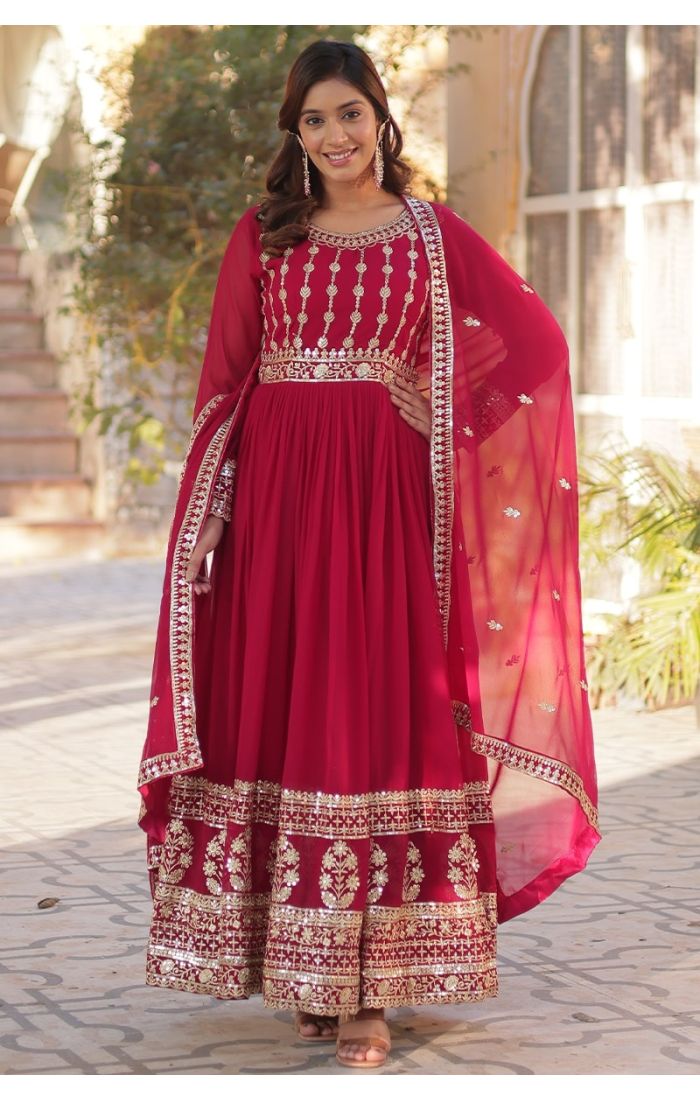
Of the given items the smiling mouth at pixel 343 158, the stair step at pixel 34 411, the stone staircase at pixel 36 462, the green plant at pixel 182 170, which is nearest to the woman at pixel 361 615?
the smiling mouth at pixel 343 158

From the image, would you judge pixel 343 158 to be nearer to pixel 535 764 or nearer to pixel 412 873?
pixel 535 764

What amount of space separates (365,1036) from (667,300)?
13.8 feet

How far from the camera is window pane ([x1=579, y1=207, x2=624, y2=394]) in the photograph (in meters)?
7.03

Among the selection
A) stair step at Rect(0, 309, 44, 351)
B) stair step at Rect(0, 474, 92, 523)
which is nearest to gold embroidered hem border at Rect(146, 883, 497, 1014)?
stair step at Rect(0, 474, 92, 523)

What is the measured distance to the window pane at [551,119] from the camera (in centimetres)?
729

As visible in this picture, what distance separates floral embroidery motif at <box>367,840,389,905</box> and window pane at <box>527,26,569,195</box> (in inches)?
181

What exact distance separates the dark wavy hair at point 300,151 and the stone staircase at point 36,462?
8.48m

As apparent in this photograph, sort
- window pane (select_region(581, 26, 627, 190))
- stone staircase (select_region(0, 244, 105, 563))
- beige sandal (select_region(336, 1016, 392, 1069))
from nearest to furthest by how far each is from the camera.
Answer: beige sandal (select_region(336, 1016, 392, 1069)) → window pane (select_region(581, 26, 627, 190)) → stone staircase (select_region(0, 244, 105, 563))

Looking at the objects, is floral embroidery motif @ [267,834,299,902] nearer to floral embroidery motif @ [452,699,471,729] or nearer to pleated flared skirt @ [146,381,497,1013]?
pleated flared skirt @ [146,381,497,1013]

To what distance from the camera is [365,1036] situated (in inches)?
123

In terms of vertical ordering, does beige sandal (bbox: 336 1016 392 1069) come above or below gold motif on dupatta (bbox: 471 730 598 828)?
below

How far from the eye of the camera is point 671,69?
22.0ft

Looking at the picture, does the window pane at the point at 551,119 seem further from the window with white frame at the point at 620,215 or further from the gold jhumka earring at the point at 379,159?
the gold jhumka earring at the point at 379,159
